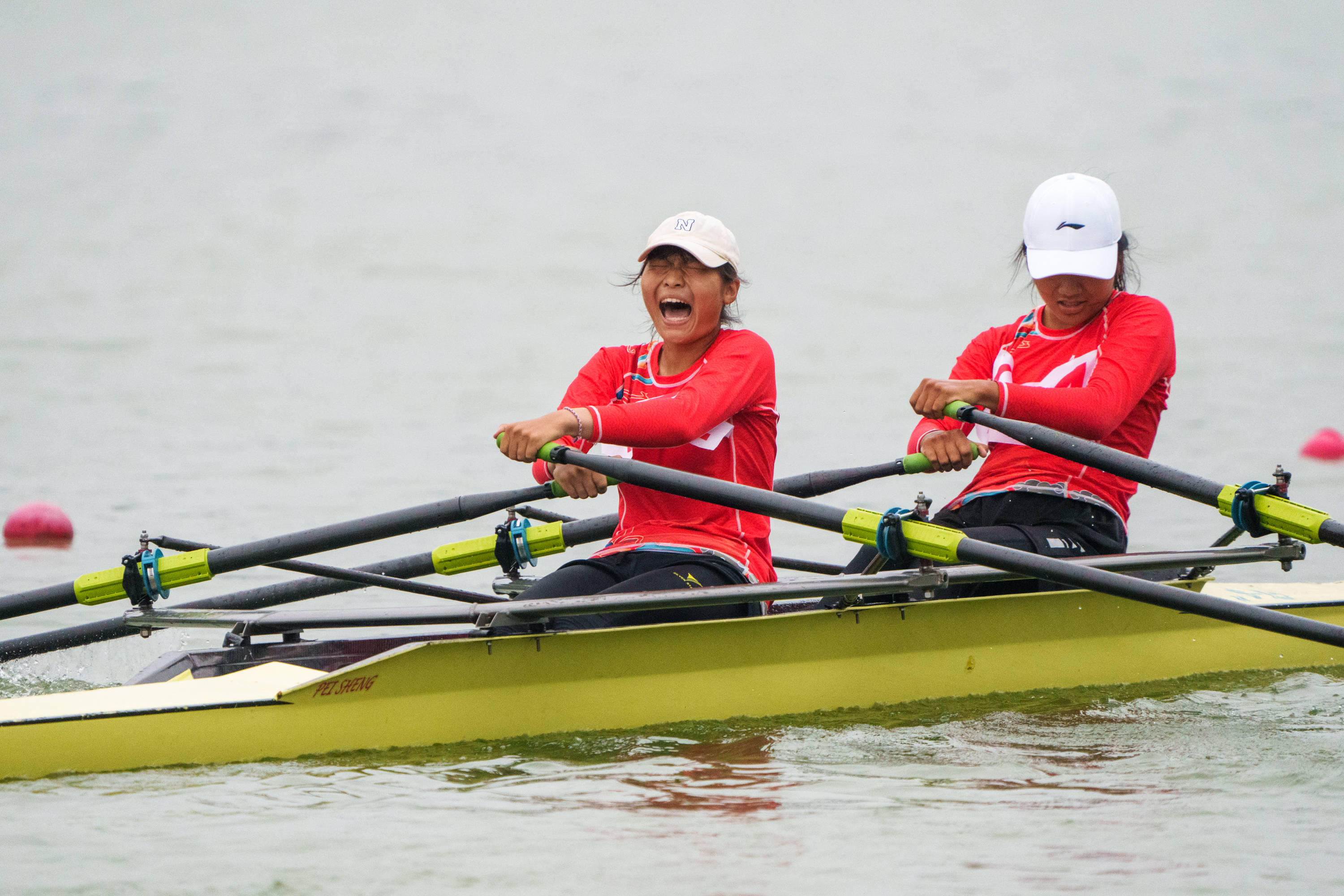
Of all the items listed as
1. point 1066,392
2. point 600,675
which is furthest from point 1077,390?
point 600,675

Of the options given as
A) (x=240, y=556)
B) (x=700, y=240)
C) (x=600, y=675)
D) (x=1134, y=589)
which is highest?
(x=700, y=240)

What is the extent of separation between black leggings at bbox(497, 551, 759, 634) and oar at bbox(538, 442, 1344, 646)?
0.73ft

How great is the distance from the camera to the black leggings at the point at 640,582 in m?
4.29

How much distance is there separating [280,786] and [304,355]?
12.7 metres

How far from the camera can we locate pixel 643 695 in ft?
14.2

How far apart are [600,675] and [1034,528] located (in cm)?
147

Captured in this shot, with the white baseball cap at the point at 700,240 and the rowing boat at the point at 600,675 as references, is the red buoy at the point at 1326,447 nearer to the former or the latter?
the rowing boat at the point at 600,675

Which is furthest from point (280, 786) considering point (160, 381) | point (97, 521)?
point (160, 381)

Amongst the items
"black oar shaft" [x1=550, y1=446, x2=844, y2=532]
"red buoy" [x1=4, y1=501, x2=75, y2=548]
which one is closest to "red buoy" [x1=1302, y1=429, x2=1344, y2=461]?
"black oar shaft" [x1=550, y1=446, x2=844, y2=532]

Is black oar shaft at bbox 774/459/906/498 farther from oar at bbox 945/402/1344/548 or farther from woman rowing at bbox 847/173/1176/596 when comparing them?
oar at bbox 945/402/1344/548

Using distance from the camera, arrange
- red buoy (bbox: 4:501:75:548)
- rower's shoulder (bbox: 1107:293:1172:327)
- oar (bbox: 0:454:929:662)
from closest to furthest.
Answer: rower's shoulder (bbox: 1107:293:1172:327) < oar (bbox: 0:454:929:662) < red buoy (bbox: 4:501:75:548)

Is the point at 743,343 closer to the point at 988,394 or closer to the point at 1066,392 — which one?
the point at 988,394

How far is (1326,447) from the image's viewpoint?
11.1 metres

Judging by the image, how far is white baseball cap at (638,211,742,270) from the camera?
14.2ft
